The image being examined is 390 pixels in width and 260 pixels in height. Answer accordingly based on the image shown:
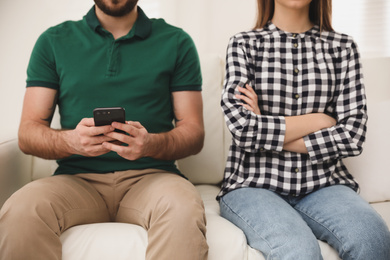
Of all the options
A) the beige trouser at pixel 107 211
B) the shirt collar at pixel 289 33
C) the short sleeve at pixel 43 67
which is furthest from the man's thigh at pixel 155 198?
the shirt collar at pixel 289 33

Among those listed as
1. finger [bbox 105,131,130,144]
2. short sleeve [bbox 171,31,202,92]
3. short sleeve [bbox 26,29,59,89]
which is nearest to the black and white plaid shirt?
short sleeve [bbox 171,31,202,92]

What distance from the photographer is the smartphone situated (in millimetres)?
997

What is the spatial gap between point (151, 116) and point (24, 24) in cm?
98

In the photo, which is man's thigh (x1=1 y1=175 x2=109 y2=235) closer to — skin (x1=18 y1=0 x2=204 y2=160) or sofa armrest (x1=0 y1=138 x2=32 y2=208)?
skin (x1=18 y1=0 x2=204 y2=160)

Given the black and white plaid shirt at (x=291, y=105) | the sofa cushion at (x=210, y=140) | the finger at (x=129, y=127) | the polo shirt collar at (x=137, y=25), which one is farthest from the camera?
the sofa cushion at (x=210, y=140)

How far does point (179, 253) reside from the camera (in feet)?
2.96

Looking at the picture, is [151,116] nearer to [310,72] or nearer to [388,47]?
[310,72]

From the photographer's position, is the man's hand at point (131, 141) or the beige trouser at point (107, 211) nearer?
the beige trouser at point (107, 211)

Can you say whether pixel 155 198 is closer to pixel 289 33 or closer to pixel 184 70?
pixel 184 70

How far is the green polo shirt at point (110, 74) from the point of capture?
126cm

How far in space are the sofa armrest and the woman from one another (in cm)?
70

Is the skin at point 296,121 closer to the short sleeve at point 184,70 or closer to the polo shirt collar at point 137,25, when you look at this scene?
the short sleeve at point 184,70

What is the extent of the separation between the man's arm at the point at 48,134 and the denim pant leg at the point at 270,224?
42 cm

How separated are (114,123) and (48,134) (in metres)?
0.32
